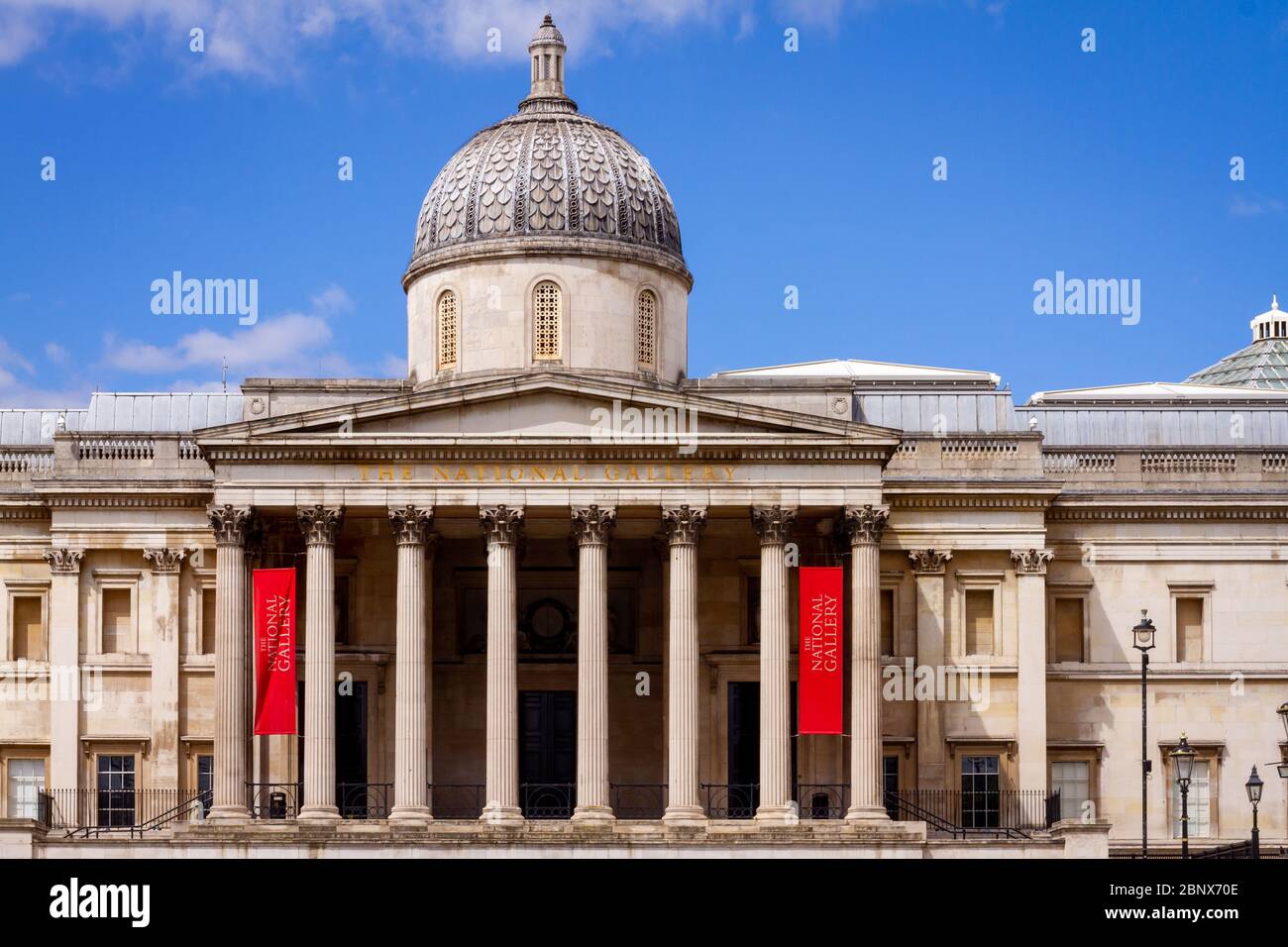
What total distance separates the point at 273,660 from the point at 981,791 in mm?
20139

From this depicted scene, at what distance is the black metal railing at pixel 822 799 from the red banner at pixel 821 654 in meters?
3.10

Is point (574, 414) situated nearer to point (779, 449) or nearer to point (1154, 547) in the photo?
point (779, 449)

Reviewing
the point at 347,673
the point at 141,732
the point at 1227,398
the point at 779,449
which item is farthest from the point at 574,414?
the point at 1227,398

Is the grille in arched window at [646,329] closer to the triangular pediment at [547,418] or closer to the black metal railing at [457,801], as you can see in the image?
the triangular pediment at [547,418]

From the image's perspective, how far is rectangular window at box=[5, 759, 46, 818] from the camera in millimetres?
71562

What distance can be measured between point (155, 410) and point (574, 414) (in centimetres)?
1714

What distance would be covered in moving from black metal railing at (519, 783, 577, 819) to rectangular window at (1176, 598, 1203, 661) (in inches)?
718

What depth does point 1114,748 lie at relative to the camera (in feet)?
239

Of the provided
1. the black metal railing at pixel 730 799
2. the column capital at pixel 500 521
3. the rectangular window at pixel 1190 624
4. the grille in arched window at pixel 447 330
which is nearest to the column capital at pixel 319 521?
the column capital at pixel 500 521

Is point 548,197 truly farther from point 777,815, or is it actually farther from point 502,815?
point 777,815

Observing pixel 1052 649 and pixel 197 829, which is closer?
pixel 197 829

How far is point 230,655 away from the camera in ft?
217

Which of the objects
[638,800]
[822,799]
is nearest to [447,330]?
[638,800]

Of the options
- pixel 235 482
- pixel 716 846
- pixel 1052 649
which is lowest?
pixel 716 846
